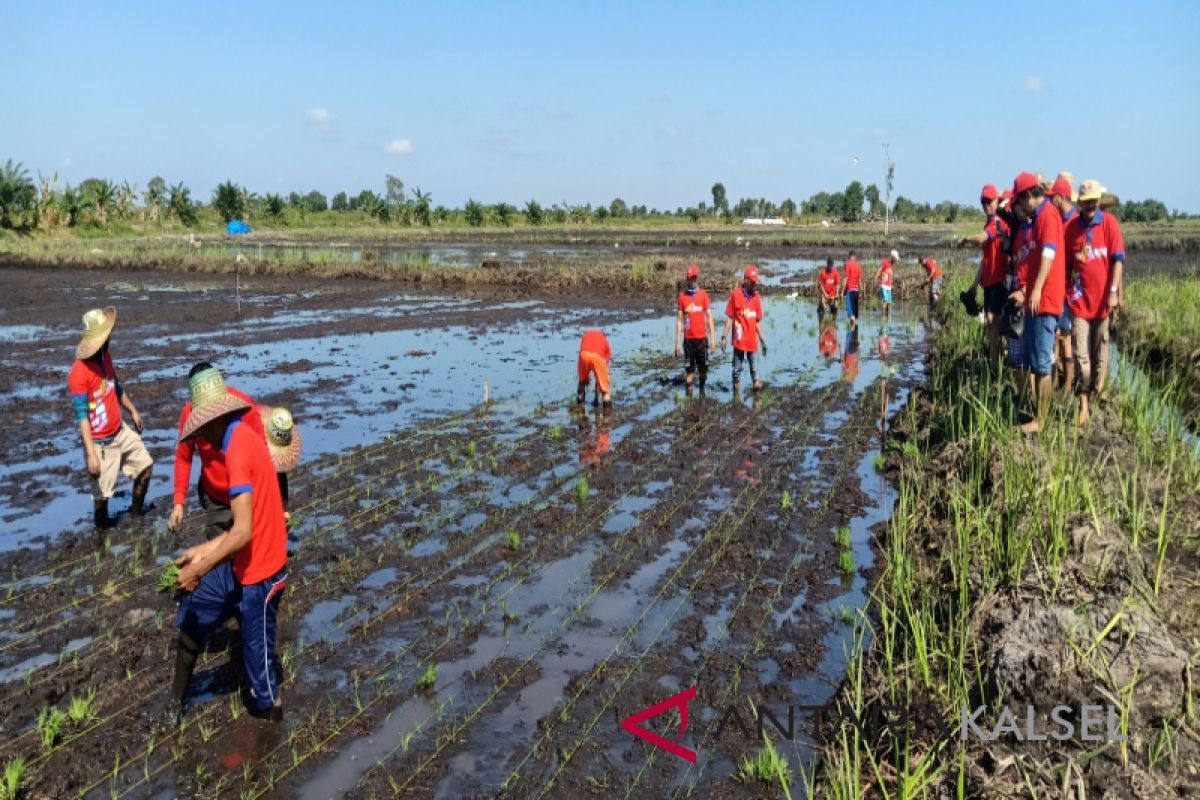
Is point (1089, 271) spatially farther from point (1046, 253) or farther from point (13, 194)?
point (13, 194)

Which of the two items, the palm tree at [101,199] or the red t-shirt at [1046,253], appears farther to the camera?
the palm tree at [101,199]

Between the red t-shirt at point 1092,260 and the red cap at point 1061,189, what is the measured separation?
0.73 ft

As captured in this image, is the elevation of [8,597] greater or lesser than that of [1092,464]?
lesser

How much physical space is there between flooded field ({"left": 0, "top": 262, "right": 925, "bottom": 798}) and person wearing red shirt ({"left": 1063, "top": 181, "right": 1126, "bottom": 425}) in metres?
2.01

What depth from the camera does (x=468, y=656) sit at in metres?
5.00

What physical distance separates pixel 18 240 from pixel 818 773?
50.8m

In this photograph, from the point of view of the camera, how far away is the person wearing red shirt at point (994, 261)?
8.09 meters

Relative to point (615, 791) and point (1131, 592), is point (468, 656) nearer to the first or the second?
point (615, 791)

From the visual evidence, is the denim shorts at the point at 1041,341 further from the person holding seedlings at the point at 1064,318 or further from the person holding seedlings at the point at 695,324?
the person holding seedlings at the point at 695,324

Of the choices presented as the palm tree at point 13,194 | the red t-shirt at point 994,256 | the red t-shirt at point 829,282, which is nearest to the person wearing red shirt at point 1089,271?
the red t-shirt at point 994,256

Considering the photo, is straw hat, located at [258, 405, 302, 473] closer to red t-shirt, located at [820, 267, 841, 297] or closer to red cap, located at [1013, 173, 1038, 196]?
red cap, located at [1013, 173, 1038, 196]

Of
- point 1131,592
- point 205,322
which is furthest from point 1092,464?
point 205,322

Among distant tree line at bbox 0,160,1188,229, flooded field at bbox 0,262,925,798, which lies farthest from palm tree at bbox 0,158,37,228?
flooded field at bbox 0,262,925,798

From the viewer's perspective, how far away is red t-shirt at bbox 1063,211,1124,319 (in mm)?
7066
